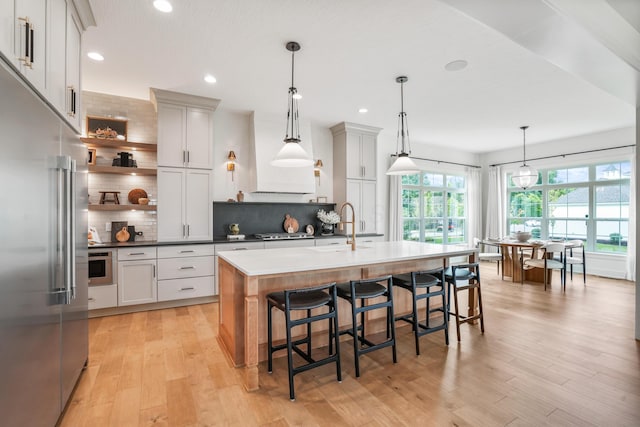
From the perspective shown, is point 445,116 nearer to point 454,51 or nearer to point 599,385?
point 454,51

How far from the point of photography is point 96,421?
190 cm

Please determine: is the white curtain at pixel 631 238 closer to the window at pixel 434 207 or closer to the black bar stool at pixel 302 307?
the window at pixel 434 207

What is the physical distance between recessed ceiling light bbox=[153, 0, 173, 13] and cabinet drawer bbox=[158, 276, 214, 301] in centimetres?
306

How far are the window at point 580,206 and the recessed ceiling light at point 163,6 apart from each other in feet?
25.8

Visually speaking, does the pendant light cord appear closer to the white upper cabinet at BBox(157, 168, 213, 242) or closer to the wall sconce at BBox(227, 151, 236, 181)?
the wall sconce at BBox(227, 151, 236, 181)

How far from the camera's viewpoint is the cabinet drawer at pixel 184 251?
161 inches

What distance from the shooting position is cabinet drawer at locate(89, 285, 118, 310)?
3.70 metres

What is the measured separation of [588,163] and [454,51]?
5.38 m

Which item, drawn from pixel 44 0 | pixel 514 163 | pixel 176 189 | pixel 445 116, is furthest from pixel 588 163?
pixel 44 0

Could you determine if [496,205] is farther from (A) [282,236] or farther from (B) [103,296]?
(B) [103,296]

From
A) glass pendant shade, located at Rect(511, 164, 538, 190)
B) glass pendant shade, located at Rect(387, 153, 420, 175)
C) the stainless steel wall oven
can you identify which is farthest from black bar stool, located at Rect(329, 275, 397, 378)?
glass pendant shade, located at Rect(511, 164, 538, 190)

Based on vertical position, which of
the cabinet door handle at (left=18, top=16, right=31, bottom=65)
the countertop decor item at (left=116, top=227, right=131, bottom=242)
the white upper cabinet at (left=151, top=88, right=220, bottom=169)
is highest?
the white upper cabinet at (left=151, top=88, right=220, bottom=169)

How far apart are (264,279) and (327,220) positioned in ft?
9.42

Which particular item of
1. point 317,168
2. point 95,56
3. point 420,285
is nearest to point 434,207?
point 317,168
